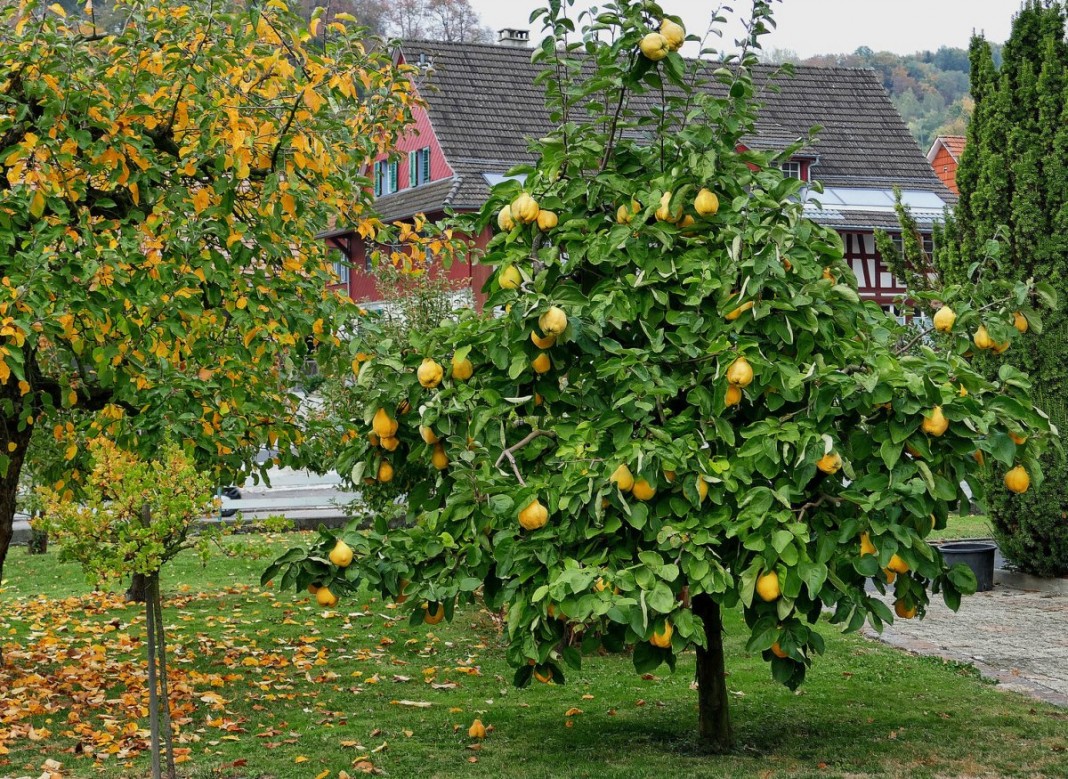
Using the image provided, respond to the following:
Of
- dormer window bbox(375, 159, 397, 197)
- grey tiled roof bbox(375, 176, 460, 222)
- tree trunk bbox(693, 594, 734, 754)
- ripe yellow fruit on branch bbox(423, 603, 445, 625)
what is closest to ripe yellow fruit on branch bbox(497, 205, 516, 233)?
ripe yellow fruit on branch bbox(423, 603, 445, 625)

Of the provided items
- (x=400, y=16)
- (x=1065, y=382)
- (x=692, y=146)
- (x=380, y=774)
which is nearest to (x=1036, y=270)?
(x=1065, y=382)

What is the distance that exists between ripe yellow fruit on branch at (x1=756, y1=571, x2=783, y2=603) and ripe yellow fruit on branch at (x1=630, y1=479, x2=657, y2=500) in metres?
0.60

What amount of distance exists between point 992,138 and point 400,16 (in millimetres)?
64810

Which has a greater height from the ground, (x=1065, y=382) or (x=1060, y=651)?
(x=1065, y=382)

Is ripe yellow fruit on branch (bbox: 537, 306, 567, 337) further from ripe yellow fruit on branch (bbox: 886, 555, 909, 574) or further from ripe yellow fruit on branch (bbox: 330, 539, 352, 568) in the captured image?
ripe yellow fruit on branch (bbox: 886, 555, 909, 574)

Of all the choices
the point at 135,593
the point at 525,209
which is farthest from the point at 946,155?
the point at 525,209

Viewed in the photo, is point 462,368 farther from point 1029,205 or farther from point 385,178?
point 385,178

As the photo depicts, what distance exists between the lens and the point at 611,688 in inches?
372

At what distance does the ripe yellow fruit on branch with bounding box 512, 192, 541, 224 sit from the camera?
19.8ft

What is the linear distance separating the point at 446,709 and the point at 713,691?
7.10 feet

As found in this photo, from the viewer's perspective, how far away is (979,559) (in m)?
14.7

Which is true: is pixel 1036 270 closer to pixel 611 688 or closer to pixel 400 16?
pixel 611 688

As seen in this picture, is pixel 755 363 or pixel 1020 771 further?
pixel 1020 771

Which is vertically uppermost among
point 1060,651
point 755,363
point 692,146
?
point 692,146
